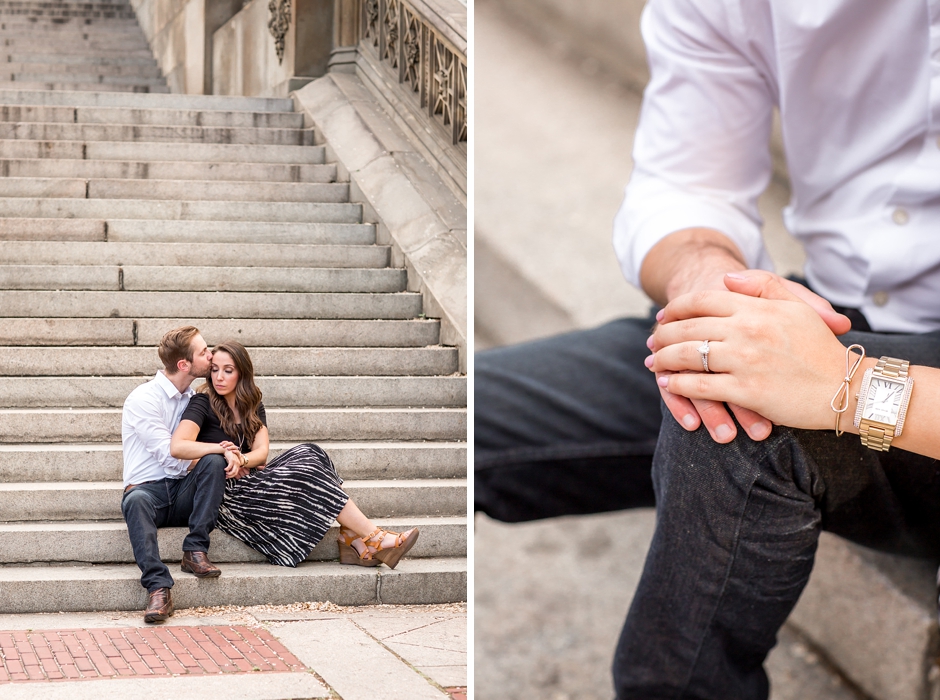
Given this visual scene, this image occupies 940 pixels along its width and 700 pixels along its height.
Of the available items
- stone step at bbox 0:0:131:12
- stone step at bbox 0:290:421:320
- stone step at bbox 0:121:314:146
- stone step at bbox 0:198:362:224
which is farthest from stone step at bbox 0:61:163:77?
stone step at bbox 0:290:421:320

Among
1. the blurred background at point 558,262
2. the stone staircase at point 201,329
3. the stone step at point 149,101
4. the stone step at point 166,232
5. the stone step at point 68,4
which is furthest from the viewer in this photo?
the stone step at point 68,4

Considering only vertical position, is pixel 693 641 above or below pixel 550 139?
below

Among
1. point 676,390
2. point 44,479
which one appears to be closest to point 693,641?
point 676,390

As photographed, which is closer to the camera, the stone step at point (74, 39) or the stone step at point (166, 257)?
the stone step at point (166, 257)

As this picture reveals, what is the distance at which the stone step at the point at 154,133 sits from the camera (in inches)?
334

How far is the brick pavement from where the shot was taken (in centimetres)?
321

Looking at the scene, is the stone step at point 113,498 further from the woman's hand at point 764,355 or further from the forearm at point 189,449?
the woman's hand at point 764,355

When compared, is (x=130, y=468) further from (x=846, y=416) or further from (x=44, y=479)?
(x=846, y=416)

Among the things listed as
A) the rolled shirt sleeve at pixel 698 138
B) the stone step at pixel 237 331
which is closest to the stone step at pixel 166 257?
the stone step at pixel 237 331

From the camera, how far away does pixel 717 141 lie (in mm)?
2385

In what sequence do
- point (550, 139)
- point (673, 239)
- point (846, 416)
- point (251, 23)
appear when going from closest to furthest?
point (846, 416)
point (673, 239)
point (550, 139)
point (251, 23)

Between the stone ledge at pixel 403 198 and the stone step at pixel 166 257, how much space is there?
0.30 metres

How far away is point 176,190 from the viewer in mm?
7672

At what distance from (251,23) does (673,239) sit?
10.5m
